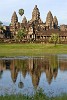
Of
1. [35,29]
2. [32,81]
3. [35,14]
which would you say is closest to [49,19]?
[35,14]

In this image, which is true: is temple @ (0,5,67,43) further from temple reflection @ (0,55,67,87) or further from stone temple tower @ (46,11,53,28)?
temple reflection @ (0,55,67,87)

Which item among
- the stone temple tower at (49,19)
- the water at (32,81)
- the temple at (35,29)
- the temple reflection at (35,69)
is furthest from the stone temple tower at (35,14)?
the water at (32,81)

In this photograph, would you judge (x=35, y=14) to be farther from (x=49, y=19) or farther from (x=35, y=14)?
(x=49, y=19)

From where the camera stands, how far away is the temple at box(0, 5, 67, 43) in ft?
509

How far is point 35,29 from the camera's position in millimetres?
165750

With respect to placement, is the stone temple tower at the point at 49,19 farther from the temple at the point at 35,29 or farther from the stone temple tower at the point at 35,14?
the stone temple tower at the point at 35,14

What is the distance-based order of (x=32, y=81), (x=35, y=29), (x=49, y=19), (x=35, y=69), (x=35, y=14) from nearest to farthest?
1. (x=32, y=81)
2. (x=35, y=69)
3. (x=35, y=29)
4. (x=35, y=14)
5. (x=49, y=19)

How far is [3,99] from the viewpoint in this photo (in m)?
18.0

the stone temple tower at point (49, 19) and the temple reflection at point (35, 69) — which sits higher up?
the temple reflection at point (35, 69)

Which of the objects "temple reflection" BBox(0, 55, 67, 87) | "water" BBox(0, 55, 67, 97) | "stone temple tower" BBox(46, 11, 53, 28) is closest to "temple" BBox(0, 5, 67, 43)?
"stone temple tower" BBox(46, 11, 53, 28)

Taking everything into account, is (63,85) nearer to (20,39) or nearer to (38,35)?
(20,39)

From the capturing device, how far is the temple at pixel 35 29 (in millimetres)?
155250

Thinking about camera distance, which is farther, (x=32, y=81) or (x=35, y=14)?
(x=35, y=14)

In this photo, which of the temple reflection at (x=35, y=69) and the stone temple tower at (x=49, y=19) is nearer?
the temple reflection at (x=35, y=69)
